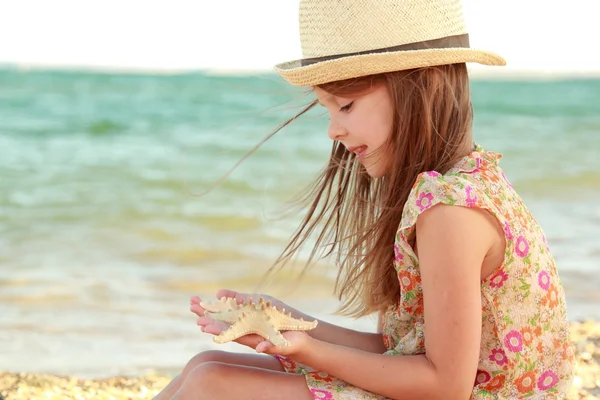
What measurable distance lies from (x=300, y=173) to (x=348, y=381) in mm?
8223

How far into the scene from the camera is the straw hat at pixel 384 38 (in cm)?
238

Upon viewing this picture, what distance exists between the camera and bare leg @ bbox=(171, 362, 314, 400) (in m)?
2.32

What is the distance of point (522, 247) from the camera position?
2.32 metres

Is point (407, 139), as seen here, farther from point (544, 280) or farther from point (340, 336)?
point (340, 336)

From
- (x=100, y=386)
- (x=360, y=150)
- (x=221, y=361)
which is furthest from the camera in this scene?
(x=100, y=386)

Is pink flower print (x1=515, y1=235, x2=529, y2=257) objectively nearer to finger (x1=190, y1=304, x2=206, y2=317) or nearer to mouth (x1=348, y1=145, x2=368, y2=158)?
mouth (x1=348, y1=145, x2=368, y2=158)

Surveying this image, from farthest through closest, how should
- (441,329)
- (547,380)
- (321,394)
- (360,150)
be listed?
(360,150), (547,380), (321,394), (441,329)

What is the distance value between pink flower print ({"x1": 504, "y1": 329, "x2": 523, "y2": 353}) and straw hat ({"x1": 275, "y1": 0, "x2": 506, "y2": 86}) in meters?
0.77

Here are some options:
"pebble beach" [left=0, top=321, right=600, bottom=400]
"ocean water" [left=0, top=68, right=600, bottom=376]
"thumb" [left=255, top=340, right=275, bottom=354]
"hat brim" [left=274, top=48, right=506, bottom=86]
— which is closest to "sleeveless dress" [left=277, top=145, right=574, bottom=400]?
"thumb" [left=255, top=340, right=275, bottom=354]

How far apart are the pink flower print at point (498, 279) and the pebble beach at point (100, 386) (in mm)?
1730

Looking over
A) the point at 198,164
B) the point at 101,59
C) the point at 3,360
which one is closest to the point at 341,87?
the point at 3,360

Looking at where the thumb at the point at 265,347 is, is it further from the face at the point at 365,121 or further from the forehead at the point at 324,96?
the forehead at the point at 324,96

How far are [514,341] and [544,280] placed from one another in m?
0.20

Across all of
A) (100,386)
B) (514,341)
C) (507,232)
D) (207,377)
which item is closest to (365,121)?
(507,232)
